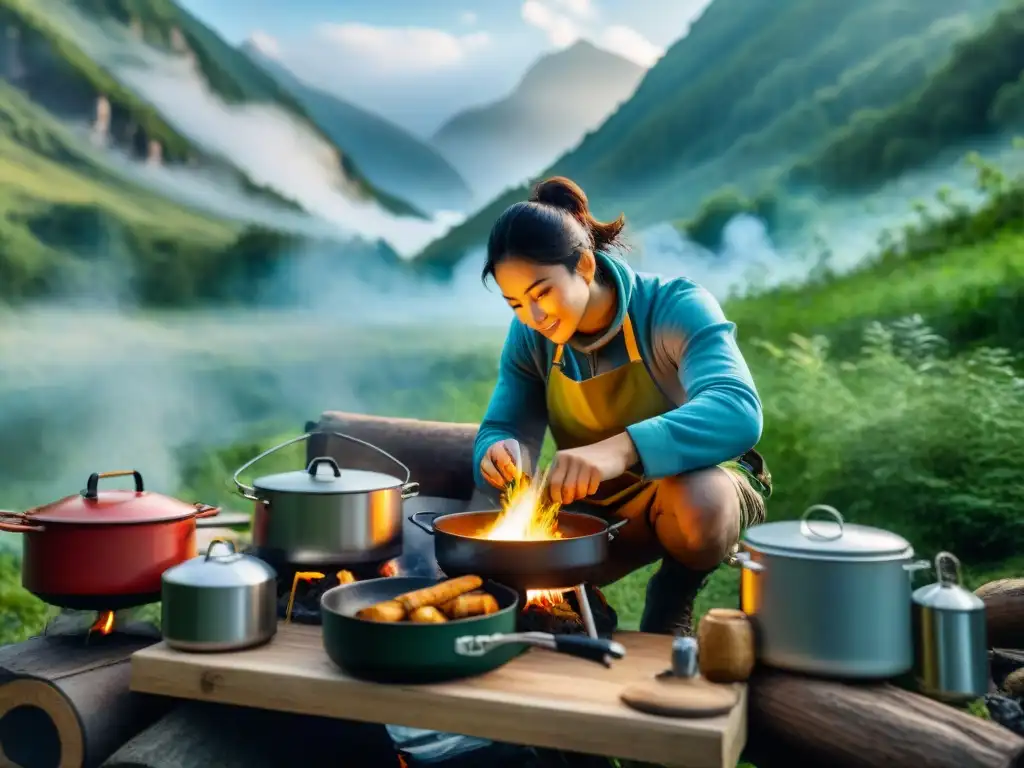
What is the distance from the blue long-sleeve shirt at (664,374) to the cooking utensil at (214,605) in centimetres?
84

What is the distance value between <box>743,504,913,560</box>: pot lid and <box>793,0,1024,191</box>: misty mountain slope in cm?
418

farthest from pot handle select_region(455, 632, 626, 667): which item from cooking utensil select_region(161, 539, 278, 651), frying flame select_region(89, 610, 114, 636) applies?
frying flame select_region(89, 610, 114, 636)

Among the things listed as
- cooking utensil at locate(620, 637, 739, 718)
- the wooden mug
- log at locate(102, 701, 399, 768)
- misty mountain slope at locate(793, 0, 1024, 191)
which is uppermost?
misty mountain slope at locate(793, 0, 1024, 191)

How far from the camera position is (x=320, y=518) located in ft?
8.21

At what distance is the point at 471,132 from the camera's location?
6.45 metres

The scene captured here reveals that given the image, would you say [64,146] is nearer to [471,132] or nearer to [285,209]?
[285,209]

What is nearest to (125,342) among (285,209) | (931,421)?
(285,209)

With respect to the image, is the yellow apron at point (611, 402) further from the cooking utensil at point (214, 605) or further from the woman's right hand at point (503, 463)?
the cooking utensil at point (214, 605)

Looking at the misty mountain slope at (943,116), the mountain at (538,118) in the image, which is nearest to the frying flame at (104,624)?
the mountain at (538,118)

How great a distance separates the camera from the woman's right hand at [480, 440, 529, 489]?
2588mm

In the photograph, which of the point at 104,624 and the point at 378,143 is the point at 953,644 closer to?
the point at 104,624

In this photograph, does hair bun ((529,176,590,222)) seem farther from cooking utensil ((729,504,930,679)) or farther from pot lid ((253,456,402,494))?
cooking utensil ((729,504,930,679))

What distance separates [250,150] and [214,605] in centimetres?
516

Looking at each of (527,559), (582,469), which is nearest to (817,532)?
(582,469)
